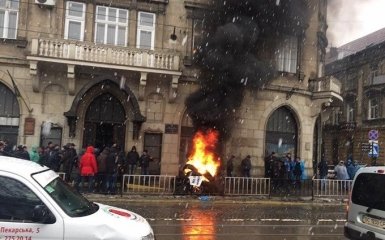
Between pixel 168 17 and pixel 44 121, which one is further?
pixel 168 17

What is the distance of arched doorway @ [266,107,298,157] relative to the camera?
22922 mm

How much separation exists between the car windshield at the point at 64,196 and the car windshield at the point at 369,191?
4.39 m

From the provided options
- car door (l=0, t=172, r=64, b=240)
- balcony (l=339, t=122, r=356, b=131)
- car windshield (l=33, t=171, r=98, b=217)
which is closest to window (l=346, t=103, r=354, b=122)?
balcony (l=339, t=122, r=356, b=131)

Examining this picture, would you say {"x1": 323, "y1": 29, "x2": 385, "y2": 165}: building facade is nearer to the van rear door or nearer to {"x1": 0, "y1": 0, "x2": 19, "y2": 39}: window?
{"x1": 0, "y1": 0, "x2": 19, "y2": 39}: window

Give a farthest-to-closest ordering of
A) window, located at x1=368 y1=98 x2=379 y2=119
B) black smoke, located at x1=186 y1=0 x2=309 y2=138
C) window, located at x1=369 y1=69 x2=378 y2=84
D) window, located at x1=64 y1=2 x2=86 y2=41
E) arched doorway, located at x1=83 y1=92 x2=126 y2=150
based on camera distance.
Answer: window, located at x1=369 y1=69 x2=378 y2=84 < window, located at x1=368 y1=98 x2=379 y2=119 < arched doorway, located at x1=83 y1=92 x2=126 y2=150 < window, located at x1=64 y1=2 x2=86 y2=41 < black smoke, located at x1=186 y1=0 x2=309 y2=138

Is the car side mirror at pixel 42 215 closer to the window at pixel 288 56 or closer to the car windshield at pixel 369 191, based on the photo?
the car windshield at pixel 369 191

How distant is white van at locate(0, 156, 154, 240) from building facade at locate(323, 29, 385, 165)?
34500mm

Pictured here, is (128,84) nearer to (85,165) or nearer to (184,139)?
(184,139)

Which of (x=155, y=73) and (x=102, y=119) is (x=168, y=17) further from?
(x=102, y=119)

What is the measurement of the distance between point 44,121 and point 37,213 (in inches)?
620

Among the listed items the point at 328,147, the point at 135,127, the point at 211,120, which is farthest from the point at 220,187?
the point at 328,147

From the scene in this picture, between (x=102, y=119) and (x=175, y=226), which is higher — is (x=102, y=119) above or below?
above

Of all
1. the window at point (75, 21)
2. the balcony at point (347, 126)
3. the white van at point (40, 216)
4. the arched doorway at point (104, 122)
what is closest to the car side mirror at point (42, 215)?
the white van at point (40, 216)

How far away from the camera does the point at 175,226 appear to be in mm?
9977
